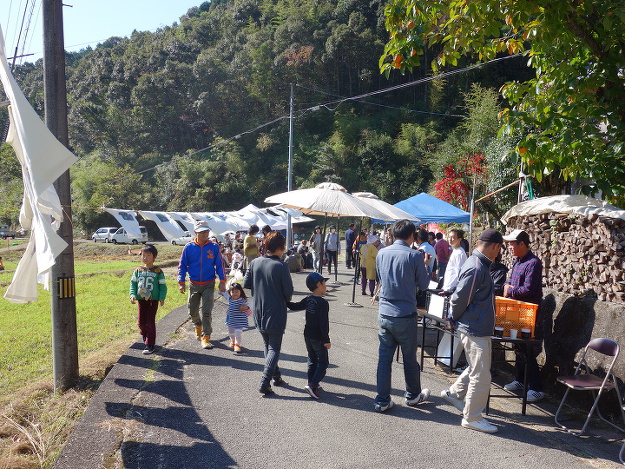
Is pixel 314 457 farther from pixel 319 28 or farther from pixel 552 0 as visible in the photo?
pixel 319 28

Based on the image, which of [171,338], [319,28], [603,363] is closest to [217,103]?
[319,28]

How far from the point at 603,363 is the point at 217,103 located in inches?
1954

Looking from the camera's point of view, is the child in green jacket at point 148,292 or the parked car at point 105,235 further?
the parked car at point 105,235

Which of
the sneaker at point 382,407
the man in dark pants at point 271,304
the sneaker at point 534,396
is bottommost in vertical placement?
the sneaker at point 534,396

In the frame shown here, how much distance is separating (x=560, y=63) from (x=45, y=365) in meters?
8.42

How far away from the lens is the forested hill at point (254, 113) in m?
40.6

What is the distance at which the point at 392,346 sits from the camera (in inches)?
182

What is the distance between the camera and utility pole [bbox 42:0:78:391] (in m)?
5.27

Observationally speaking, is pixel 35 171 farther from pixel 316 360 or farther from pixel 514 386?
pixel 514 386

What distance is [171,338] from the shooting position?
7.30 m

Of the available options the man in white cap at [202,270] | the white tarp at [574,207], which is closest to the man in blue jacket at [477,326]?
the white tarp at [574,207]

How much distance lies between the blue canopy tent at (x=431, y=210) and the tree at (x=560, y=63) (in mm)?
7499

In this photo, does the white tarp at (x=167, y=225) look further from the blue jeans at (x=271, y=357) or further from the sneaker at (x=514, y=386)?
the sneaker at (x=514, y=386)

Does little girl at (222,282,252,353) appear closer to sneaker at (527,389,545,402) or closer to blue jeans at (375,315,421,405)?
blue jeans at (375,315,421,405)
